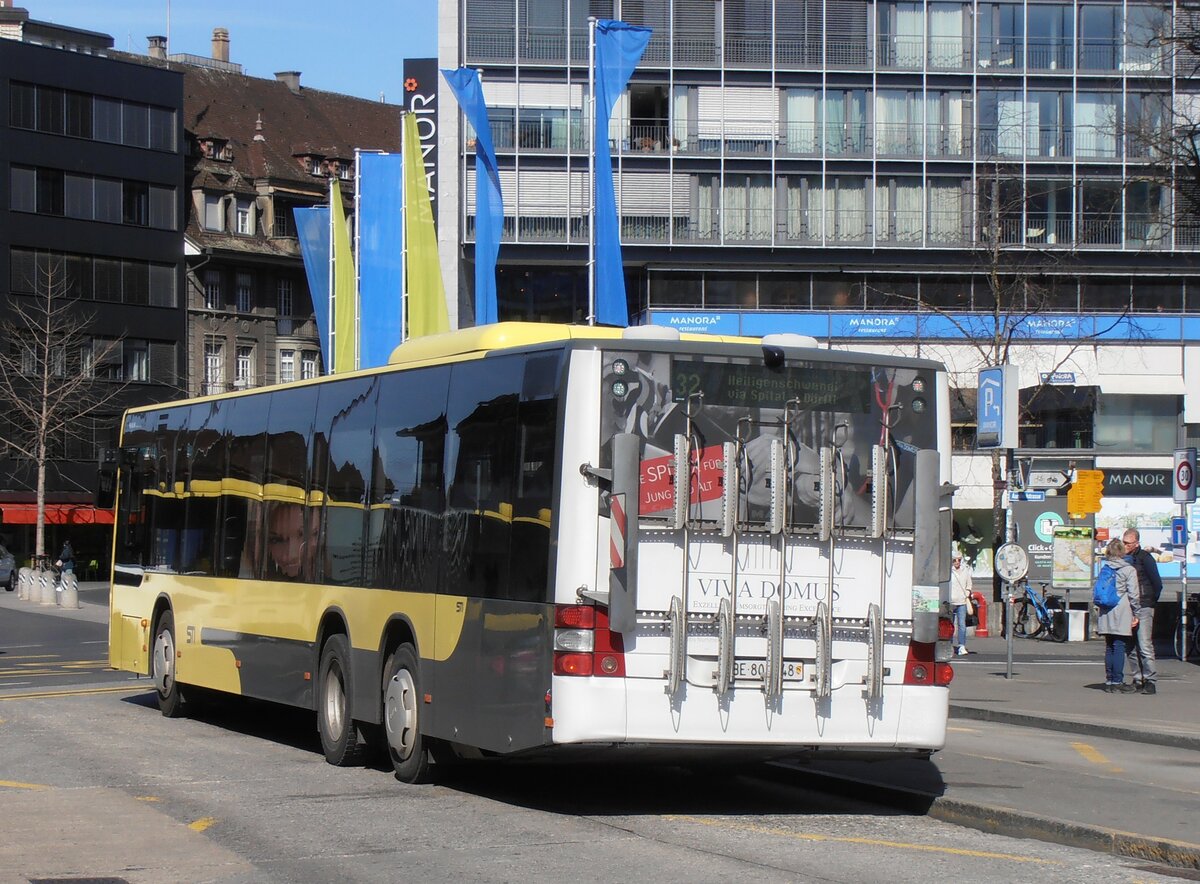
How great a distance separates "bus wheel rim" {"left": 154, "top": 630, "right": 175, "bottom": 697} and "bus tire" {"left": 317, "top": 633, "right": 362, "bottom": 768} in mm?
4916

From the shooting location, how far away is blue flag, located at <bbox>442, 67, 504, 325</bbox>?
112ft

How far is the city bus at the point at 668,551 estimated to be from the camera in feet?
37.1

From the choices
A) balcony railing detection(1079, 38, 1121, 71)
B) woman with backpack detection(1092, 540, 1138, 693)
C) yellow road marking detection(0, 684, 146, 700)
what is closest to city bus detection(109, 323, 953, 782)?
yellow road marking detection(0, 684, 146, 700)

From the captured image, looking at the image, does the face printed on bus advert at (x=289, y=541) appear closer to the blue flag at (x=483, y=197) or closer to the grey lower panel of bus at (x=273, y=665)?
the grey lower panel of bus at (x=273, y=665)

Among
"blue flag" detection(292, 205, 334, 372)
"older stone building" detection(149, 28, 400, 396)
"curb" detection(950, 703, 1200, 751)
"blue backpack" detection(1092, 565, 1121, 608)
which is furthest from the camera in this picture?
"older stone building" detection(149, 28, 400, 396)

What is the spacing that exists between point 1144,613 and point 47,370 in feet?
186

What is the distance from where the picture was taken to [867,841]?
10852 millimetres

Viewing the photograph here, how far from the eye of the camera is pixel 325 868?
950 cm

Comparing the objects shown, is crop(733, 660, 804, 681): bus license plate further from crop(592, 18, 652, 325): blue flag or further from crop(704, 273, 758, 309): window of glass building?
crop(704, 273, 758, 309): window of glass building

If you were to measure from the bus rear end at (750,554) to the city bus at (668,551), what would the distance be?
1 cm

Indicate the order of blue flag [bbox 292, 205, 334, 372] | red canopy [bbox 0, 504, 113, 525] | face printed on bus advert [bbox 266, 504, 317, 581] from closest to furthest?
face printed on bus advert [bbox 266, 504, 317, 581] → blue flag [bbox 292, 205, 334, 372] → red canopy [bbox 0, 504, 113, 525]

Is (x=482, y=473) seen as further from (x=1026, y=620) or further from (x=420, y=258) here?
(x=1026, y=620)

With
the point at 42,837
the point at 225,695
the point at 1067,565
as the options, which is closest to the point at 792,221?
the point at 1067,565

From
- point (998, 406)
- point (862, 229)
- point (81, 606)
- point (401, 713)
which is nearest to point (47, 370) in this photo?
point (81, 606)
